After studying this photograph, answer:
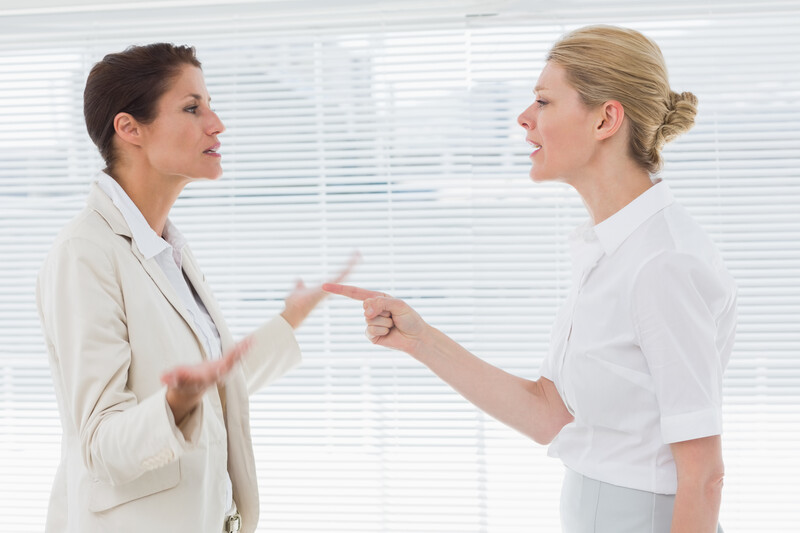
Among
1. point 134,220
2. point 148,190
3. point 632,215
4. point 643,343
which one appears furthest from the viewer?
point 148,190

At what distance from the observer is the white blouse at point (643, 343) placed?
1309mm

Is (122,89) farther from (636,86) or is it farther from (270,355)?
(636,86)

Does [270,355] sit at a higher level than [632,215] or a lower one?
lower

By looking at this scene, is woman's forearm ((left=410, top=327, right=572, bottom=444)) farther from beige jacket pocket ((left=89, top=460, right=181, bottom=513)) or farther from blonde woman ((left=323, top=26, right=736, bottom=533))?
beige jacket pocket ((left=89, top=460, right=181, bottom=513))

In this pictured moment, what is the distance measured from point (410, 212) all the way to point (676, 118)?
1.34m

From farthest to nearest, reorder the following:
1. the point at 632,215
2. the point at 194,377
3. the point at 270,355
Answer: the point at 270,355 < the point at 632,215 < the point at 194,377

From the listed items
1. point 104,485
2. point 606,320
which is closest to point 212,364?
point 104,485

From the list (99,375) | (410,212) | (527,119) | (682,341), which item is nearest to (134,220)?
(99,375)

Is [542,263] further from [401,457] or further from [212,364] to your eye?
[212,364]

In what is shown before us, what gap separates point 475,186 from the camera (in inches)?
106

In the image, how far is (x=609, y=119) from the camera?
1.53 m

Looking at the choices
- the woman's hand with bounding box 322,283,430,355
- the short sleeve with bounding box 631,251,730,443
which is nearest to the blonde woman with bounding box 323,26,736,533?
the short sleeve with bounding box 631,251,730,443

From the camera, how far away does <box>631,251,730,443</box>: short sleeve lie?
130 cm

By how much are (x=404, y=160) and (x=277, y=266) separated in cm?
66
